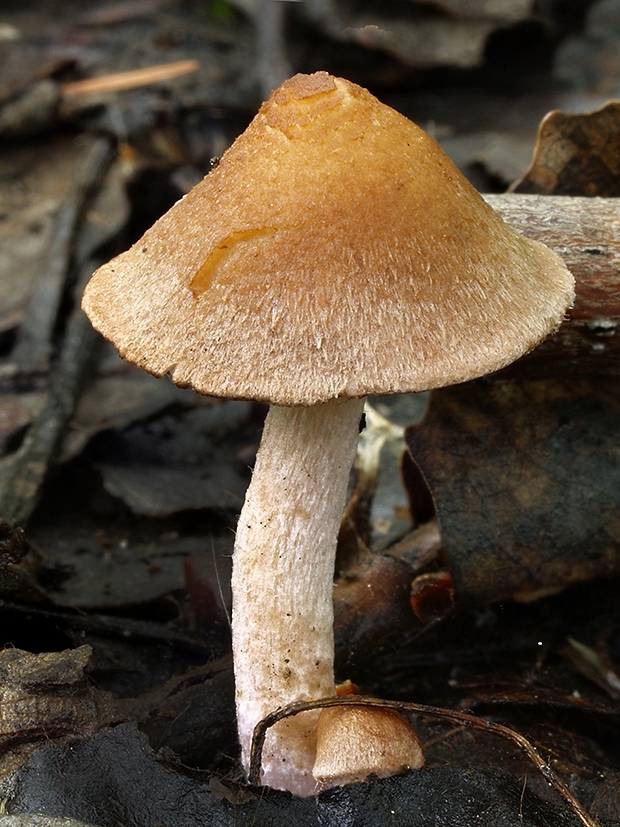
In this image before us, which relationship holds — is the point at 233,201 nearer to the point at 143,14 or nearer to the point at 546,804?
the point at 546,804

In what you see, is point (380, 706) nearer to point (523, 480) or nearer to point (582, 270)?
point (523, 480)

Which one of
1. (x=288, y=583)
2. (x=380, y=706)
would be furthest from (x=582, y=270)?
(x=380, y=706)

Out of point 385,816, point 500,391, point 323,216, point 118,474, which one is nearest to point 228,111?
point 118,474

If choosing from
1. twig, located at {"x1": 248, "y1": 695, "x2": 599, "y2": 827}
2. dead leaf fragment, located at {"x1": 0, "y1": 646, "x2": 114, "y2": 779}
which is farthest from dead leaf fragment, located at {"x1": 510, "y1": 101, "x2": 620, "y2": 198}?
dead leaf fragment, located at {"x1": 0, "y1": 646, "x2": 114, "y2": 779}

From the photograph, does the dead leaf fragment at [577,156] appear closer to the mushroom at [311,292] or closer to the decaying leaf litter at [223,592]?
the decaying leaf litter at [223,592]

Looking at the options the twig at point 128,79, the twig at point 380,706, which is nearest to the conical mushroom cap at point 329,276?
the twig at point 380,706

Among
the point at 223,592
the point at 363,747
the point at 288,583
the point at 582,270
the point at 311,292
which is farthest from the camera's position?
the point at 223,592
